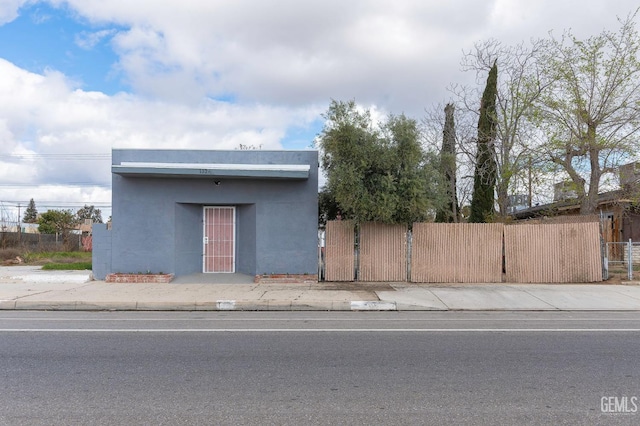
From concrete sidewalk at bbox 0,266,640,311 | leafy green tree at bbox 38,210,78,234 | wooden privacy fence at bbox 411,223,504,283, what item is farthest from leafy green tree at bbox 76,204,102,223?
wooden privacy fence at bbox 411,223,504,283

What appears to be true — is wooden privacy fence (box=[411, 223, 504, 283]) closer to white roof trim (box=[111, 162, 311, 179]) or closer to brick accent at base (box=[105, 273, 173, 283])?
white roof trim (box=[111, 162, 311, 179])

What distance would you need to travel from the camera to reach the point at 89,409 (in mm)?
4480

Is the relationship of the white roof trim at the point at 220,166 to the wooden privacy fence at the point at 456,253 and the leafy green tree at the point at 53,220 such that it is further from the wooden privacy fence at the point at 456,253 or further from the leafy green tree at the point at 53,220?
the leafy green tree at the point at 53,220

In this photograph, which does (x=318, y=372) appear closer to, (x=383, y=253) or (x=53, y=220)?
(x=383, y=253)

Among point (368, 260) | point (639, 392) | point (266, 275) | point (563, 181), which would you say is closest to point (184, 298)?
point (266, 275)

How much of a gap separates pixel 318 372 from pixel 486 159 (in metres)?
16.2

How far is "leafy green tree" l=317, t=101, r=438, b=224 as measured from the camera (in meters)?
13.4

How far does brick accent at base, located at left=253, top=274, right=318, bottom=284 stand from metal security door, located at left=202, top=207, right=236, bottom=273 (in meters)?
1.56

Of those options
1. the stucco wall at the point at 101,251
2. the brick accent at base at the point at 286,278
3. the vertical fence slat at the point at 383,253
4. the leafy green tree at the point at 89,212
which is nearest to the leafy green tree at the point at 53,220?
the leafy green tree at the point at 89,212

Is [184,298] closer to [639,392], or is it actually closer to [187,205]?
[187,205]

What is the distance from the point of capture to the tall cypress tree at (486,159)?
62.4ft

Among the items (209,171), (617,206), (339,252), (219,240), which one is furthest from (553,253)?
(209,171)

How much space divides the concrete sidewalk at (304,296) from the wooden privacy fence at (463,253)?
595 millimetres

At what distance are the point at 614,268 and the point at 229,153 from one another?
1353 cm
